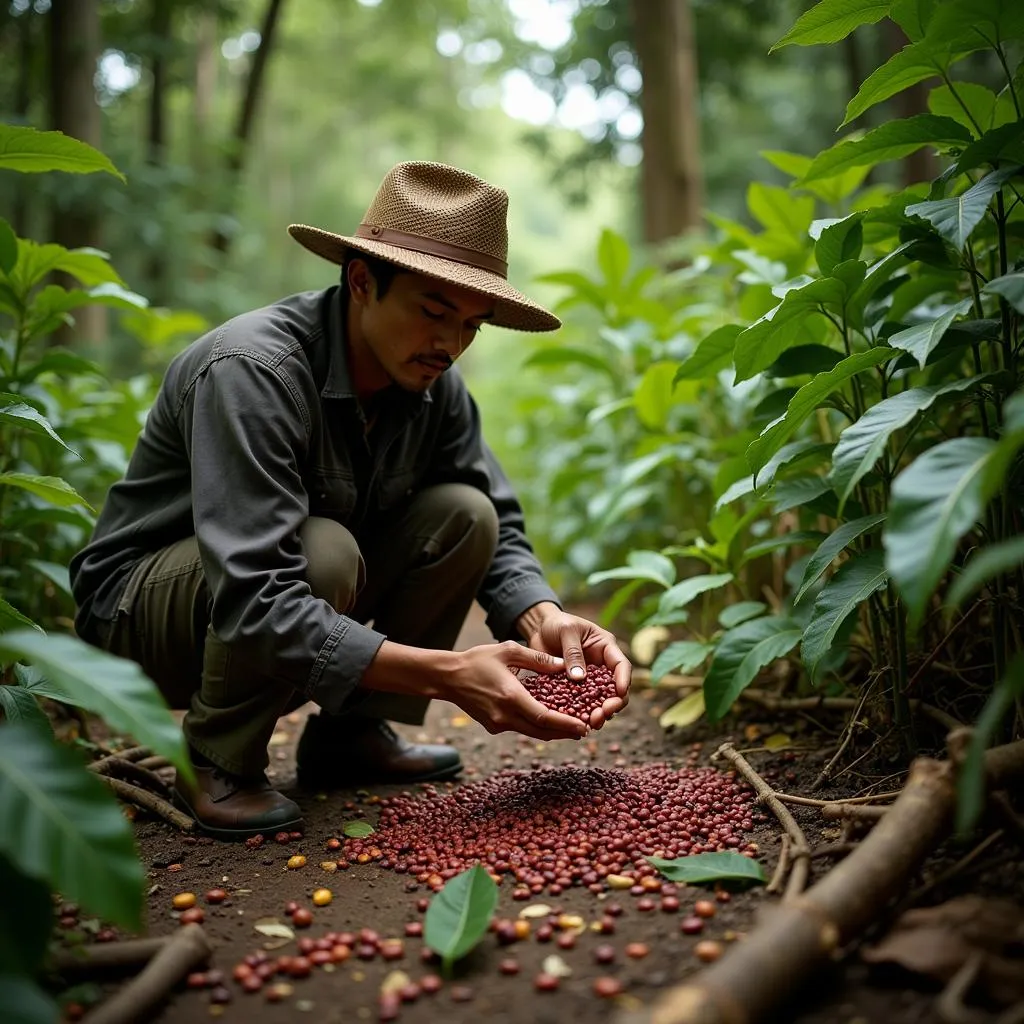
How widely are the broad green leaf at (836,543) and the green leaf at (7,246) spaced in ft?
7.36

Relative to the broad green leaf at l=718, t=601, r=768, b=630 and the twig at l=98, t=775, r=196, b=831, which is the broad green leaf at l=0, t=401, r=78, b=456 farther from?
the broad green leaf at l=718, t=601, r=768, b=630

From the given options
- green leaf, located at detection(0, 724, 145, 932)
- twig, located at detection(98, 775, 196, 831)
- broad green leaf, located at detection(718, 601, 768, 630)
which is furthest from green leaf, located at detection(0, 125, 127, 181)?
broad green leaf, located at detection(718, 601, 768, 630)

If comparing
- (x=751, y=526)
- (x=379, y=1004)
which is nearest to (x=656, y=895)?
(x=379, y=1004)

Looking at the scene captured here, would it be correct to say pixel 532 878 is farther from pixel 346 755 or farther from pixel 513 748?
pixel 513 748

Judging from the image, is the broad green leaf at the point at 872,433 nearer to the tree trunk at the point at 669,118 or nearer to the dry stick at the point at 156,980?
the dry stick at the point at 156,980

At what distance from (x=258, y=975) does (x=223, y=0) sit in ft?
26.9

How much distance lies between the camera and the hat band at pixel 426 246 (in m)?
2.16

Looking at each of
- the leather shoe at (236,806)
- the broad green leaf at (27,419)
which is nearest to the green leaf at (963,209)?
the broad green leaf at (27,419)

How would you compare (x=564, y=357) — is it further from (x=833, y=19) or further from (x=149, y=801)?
(x=149, y=801)

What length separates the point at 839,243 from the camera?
1973 mm

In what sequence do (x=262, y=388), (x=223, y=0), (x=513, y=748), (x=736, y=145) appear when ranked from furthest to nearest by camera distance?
1. (x=736, y=145)
2. (x=223, y=0)
3. (x=513, y=748)
4. (x=262, y=388)

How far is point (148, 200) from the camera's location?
5906 millimetres

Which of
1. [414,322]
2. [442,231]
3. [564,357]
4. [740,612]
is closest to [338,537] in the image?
[414,322]

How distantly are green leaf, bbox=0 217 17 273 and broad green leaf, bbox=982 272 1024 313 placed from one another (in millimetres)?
2391
